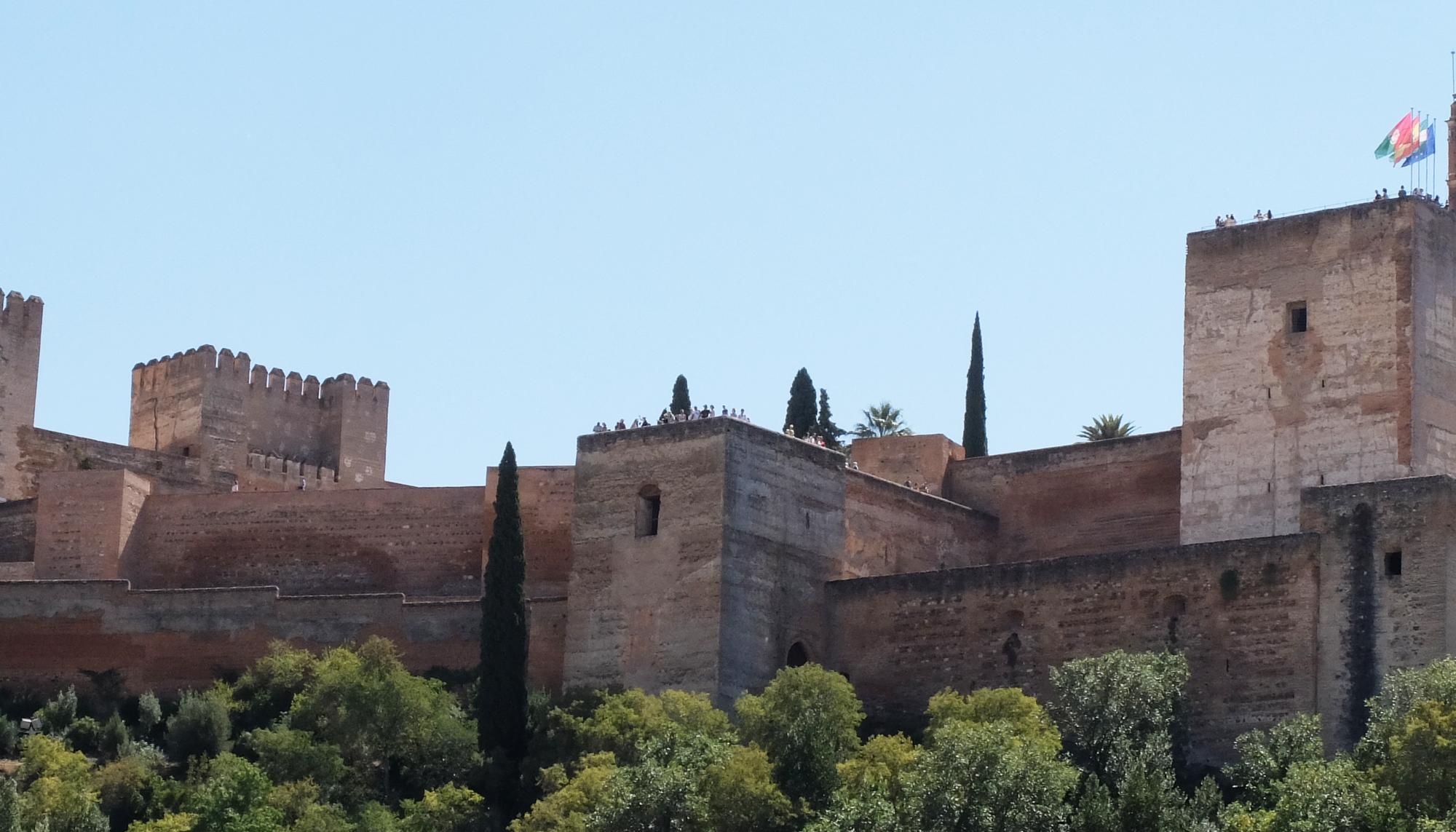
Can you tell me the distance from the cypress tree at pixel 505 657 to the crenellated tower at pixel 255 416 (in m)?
13.1

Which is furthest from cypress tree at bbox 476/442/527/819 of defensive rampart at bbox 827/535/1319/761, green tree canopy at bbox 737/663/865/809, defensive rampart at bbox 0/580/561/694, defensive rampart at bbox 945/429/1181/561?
defensive rampart at bbox 945/429/1181/561

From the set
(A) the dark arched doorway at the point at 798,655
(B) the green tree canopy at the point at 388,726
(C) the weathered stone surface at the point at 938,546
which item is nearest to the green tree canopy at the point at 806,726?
(C) the weathered stone surface at the point at 938,546

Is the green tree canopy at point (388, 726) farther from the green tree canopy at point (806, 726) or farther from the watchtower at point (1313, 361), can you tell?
the watchtower at point (1313, 361)

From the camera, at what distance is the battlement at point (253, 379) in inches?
2253

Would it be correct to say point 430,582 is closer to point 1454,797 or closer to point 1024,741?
point 1024,741

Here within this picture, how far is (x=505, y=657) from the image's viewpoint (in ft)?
142

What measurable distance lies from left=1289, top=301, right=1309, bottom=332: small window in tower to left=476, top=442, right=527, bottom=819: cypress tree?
10.4 metres

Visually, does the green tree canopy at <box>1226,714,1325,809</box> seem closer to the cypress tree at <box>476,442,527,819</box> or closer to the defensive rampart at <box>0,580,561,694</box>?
the cypress tree at <box>476,442,527,819</box>

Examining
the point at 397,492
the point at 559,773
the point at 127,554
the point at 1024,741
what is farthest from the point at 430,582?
the point at 1024,741

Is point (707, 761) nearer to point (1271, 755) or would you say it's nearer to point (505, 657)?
point (505, 657)

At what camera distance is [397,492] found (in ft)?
163

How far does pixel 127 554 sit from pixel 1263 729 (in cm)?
1793

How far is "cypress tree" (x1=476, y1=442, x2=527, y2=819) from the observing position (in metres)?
42.4

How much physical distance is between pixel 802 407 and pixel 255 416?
9.14 m
